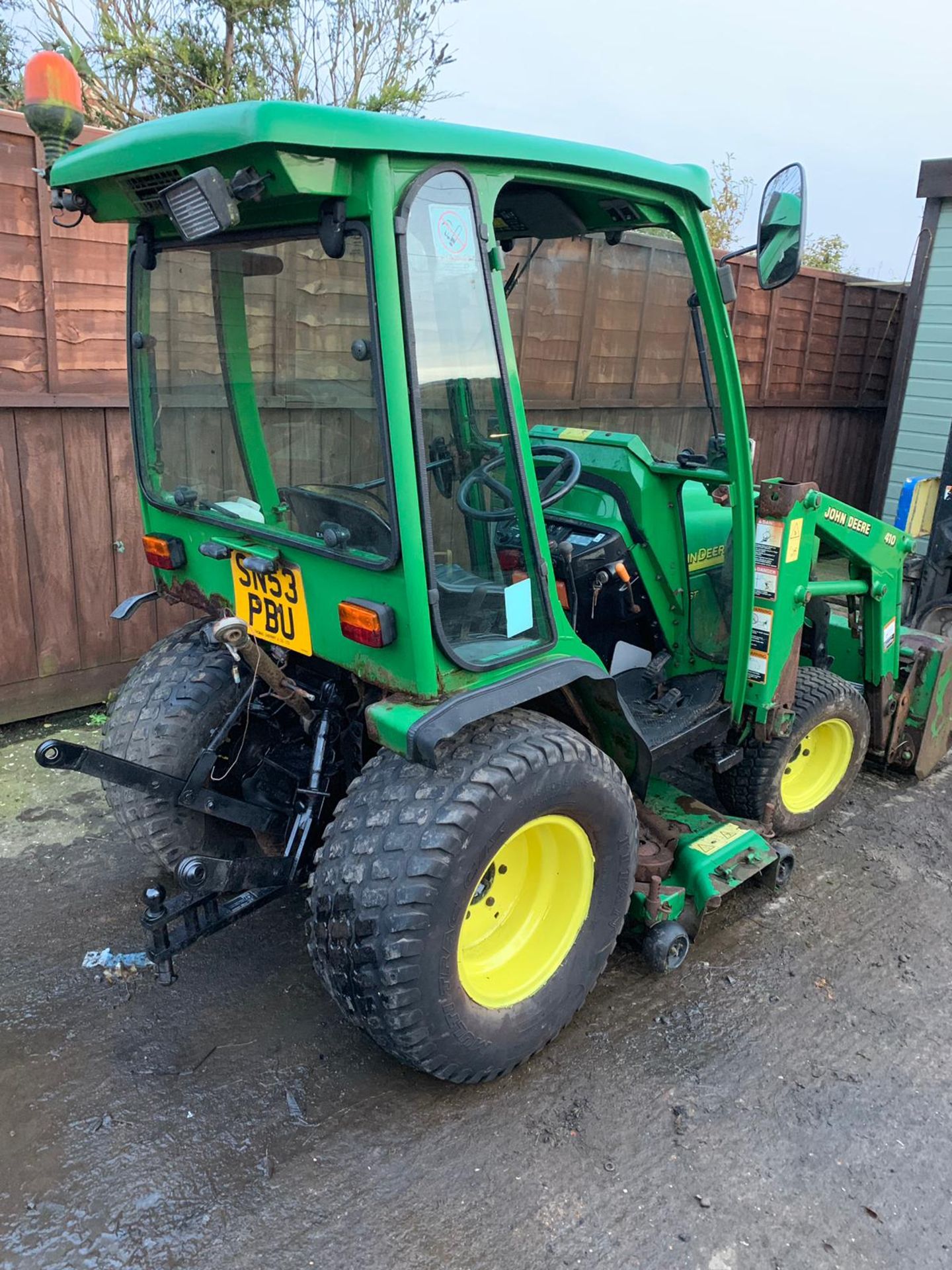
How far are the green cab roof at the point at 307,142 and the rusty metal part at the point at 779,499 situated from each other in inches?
46.2

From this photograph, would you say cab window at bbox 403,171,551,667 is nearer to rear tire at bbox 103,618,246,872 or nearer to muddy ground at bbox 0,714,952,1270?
rear tire at bbox 103,618,246,872

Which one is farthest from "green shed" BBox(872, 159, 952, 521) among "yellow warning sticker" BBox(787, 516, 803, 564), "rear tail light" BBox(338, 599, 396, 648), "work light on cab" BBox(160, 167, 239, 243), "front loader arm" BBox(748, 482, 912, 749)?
"work light on cab" BBox(160, 167, 239, 243)

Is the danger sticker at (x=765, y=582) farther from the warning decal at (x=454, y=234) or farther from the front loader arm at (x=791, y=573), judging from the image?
the warning decal at (x=454, y=234)

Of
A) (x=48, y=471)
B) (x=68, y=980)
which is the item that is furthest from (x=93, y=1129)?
(x=48, y=471)

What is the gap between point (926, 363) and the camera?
7266mm

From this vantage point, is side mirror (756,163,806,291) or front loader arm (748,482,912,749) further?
front loader arm (748,482,912,749)

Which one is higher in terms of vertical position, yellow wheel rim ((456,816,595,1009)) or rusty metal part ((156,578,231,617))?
rusty metal part ((156,578,231,617))

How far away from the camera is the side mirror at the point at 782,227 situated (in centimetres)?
249

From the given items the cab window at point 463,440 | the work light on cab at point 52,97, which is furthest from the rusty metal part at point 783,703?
the work light on cab at point 52,97

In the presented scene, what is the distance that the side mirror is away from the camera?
249 cm

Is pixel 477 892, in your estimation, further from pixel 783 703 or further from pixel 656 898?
pixel 783 703

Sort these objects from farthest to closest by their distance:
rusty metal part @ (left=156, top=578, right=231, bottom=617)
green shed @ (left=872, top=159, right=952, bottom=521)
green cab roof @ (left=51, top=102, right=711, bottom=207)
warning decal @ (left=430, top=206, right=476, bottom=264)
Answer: green shed @ (left=872, top=159, right=952, bottom=521) < rusty metal part @ (left=156, top=578, right=231, bottom=617) < warning decal @ (left=430, top=206, right=476, bottom=264) < green cab roof @ (left=51, top=102, right=711, bottom=207)

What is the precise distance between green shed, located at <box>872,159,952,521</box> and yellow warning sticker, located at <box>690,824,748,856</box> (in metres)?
5.29

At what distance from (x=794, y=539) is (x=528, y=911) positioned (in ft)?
5.23
